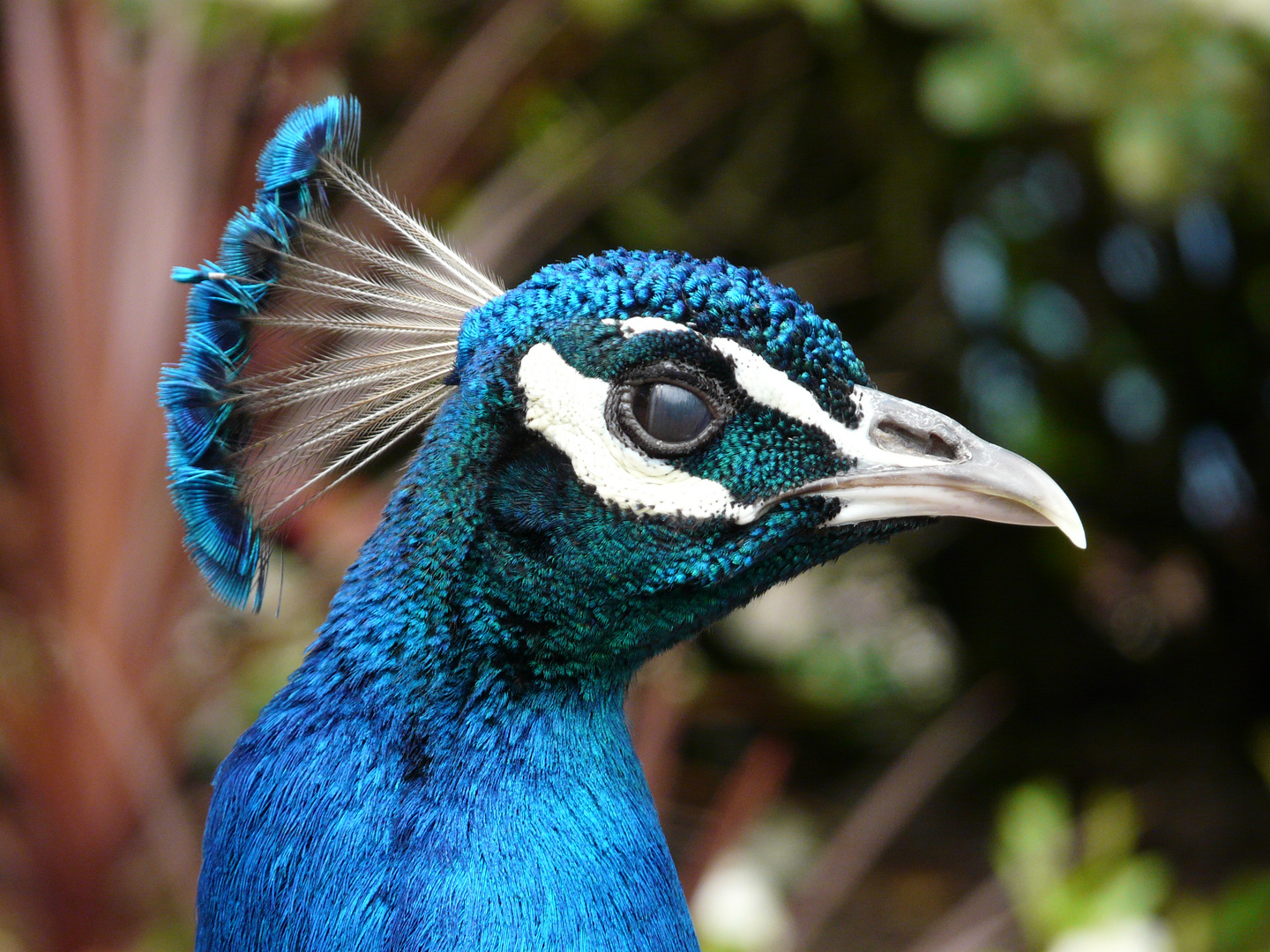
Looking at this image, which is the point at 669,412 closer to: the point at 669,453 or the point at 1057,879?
the point at 669,453

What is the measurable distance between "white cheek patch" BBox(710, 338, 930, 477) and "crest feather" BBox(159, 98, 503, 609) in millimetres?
229

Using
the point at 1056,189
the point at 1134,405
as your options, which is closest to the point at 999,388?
the point at 1134,405

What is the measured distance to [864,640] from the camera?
285 cm

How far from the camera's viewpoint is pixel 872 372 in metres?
2.50

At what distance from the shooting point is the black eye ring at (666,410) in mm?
769

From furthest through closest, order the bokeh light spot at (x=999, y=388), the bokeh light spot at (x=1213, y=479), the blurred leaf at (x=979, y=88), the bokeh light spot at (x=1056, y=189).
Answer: the bokeh light spot at (x=1213, y=479) < the bokeh light spot at (x=1056, y=189) < the bokeh light spot at (x=999, y=388) < the blurred leaf at (x=979, y=88)

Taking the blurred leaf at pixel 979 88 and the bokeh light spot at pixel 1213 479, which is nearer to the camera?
the blurred leaf at pixel 979 88

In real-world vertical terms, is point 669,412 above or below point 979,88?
below

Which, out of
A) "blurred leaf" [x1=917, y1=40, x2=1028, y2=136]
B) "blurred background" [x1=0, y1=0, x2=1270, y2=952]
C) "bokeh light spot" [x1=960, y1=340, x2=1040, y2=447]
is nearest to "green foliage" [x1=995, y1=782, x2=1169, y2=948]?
"blurred background" [x1=0, y1=0, x2=1270, y2=952]

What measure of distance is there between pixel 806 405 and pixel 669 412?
9 centimetres

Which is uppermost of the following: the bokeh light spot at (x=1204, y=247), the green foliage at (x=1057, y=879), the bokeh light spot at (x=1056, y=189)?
the bokeh light spot at (x=1056, y=189)

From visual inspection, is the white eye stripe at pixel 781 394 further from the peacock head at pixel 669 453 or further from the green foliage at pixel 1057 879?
the green foliage at pixel 1057 879

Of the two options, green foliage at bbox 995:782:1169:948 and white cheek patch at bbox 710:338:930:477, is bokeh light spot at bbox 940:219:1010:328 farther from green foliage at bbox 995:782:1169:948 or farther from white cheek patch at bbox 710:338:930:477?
white cheek patch at bbox 710:338:930:477

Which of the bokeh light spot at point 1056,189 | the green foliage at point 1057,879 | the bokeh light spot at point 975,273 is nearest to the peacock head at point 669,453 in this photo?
the green foliage at point 1057,879
